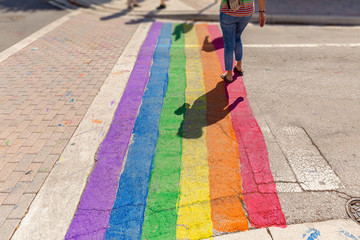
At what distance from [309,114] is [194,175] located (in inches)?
87.8

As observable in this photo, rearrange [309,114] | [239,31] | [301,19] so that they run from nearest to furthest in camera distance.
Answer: [309,114] → [239,31] → [301,19]

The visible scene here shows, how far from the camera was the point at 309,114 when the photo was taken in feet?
12.9

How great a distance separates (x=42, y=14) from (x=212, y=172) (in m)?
9.39

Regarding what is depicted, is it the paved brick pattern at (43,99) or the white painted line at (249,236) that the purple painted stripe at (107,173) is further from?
the white painted line at (249,236)

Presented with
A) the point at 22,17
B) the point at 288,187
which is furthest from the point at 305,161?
the point at 22,17

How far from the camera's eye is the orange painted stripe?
2.49 m

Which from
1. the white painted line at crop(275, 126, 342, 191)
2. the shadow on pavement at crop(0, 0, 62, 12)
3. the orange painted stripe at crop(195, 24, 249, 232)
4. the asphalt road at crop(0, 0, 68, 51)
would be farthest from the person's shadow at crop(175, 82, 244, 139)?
the shadow on pavement at crop(0, 0, 62, 12)

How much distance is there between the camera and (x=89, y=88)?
4742mm

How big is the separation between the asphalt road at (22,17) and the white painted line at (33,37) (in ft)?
0.58

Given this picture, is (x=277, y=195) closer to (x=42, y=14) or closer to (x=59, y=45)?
(x=59, y=45)

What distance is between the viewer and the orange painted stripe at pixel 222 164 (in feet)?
8.16

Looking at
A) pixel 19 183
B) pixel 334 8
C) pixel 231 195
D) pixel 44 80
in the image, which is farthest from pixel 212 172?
pixel 334 8

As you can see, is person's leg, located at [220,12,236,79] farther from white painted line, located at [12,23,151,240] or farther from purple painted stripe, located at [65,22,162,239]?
white painted line, located at [12,23,151,240]

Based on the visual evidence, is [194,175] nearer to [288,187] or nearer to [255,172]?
[255,172]
